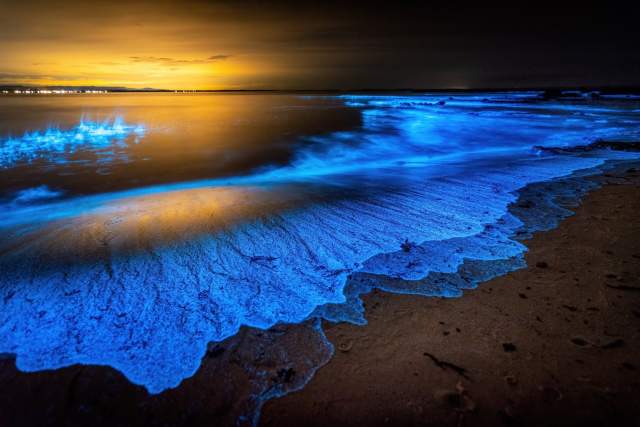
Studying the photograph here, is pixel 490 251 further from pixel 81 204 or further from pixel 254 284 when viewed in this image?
pixel 81 204

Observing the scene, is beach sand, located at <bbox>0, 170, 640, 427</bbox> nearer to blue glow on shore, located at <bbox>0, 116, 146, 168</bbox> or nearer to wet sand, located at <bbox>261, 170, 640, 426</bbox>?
wet sand, located at <bbox>261, 170, 640, 426</bbox>

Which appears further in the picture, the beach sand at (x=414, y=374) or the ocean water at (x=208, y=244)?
the ocean water at (x=208, y=244)

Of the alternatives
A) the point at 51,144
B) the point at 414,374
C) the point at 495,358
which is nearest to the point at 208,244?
the point at 414,374

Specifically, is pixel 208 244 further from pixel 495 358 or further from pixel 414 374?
pixel 495 358

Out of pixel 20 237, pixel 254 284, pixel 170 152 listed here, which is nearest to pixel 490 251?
pixel 254 284

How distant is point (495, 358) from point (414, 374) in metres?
0.62

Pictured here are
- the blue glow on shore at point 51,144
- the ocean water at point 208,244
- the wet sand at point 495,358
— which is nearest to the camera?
the wet sand at point 495,358

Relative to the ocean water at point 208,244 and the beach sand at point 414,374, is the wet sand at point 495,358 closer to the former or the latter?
the beach sand at point 414,374

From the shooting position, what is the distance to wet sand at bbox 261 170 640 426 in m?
1.97

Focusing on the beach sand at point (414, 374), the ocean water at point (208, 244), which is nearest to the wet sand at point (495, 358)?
the beach sand at point (414, 374)

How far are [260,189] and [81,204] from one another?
3.33 metres

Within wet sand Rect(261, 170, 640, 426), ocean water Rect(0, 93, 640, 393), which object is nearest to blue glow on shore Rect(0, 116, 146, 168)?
ocean water Rect(0, 93, 640, 393)

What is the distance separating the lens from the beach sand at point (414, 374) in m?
1.97

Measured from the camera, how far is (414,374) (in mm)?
2199
